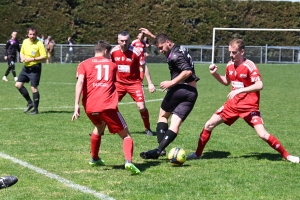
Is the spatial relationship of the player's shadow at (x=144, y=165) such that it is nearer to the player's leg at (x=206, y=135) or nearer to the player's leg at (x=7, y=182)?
the player's leg at (x=206, y=135)

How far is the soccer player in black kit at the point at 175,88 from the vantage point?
28.8ft

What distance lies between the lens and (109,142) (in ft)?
35.3

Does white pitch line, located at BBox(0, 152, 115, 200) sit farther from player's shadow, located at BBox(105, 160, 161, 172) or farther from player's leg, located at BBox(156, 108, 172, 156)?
player's leg, located at BBox(156, 108, 172, 156)

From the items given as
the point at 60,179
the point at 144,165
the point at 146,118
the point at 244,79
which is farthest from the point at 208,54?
Answer: the point at 60,179

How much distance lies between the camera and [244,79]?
890 centimetres

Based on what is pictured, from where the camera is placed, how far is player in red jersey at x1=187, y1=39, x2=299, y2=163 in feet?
28.8

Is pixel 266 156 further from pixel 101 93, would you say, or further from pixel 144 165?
pixel 101 93

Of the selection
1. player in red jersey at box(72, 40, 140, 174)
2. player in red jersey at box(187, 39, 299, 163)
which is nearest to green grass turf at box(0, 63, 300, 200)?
player in red jersey at box(187, 39, 299, 163)

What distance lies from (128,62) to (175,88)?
2458mm

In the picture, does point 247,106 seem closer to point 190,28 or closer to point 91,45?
point 91,45

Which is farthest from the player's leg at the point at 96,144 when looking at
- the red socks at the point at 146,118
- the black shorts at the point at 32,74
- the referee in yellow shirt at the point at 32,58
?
the black shorts at the point at 32,74

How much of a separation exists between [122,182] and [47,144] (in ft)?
10.6

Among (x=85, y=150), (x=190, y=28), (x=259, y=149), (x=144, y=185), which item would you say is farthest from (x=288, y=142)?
(x=190, y=28)

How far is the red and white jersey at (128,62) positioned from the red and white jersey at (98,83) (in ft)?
10.5
